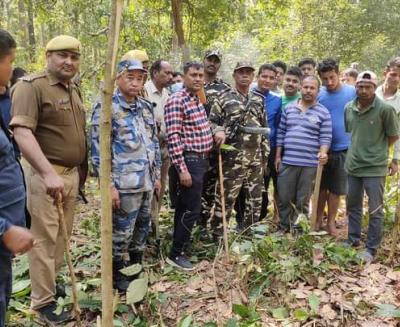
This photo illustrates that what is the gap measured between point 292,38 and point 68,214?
12425 millimetres

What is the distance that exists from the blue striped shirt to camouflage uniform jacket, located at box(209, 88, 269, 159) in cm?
35

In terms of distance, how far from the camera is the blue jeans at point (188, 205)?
411 centimetres

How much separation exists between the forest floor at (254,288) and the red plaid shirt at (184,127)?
94 centimetres

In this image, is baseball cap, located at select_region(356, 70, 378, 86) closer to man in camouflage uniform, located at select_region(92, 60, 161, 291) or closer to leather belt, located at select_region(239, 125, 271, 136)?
leather belt, located at select_region(239, 125, 271, 136)

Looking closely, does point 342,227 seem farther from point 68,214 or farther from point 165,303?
point 68,214

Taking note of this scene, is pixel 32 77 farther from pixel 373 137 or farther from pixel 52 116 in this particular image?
pixel 373 137

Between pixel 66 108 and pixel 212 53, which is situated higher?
pixel 212 53

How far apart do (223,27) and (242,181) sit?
21.5 ft

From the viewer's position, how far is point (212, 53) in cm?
460

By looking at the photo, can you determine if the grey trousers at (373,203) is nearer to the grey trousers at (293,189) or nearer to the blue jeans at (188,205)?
the grey trousers at (293,189)

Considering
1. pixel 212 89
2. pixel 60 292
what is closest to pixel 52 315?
pixel 60 292

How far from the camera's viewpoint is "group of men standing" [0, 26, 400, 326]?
2.96m

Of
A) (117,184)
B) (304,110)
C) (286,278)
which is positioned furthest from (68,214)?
(304,110)

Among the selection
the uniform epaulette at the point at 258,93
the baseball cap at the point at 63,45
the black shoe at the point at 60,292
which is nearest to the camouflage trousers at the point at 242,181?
the uniform epaulette at the point at 258,93
